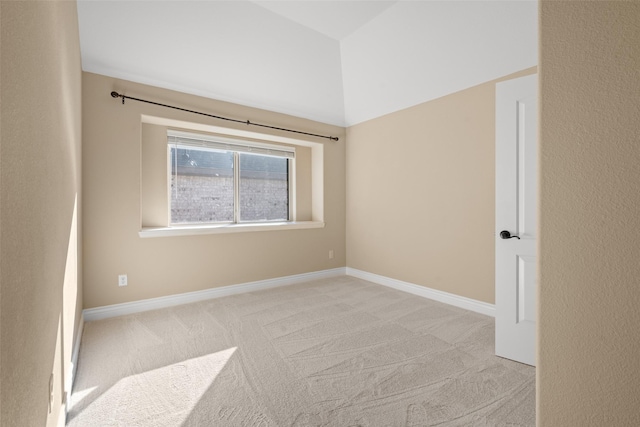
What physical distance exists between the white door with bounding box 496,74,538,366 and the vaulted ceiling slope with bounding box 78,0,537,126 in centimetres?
87

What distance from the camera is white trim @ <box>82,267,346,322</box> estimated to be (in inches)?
111

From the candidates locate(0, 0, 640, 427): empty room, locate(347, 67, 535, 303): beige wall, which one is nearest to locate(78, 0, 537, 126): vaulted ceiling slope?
locate(0, 0, 640, 427): empty room

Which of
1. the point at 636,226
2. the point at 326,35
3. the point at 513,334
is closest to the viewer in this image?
the point at 636,226

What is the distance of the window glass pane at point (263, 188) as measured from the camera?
4.13 meters

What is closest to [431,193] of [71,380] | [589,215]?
[589,215]

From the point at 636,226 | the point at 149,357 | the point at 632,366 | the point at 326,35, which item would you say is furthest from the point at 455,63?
the point at 149,357

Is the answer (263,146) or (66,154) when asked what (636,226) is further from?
(263,146)

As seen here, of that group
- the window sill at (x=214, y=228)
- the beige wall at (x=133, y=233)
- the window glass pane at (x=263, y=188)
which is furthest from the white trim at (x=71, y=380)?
the window glass pane at (x=263, y=188)

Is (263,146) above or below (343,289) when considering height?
above

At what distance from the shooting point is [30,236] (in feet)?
2.85

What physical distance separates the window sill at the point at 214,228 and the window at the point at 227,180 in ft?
0.94

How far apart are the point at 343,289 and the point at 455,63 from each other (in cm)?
284

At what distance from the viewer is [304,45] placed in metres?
3.32

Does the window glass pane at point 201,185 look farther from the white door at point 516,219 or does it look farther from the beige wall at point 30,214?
the white door at point 516,219
